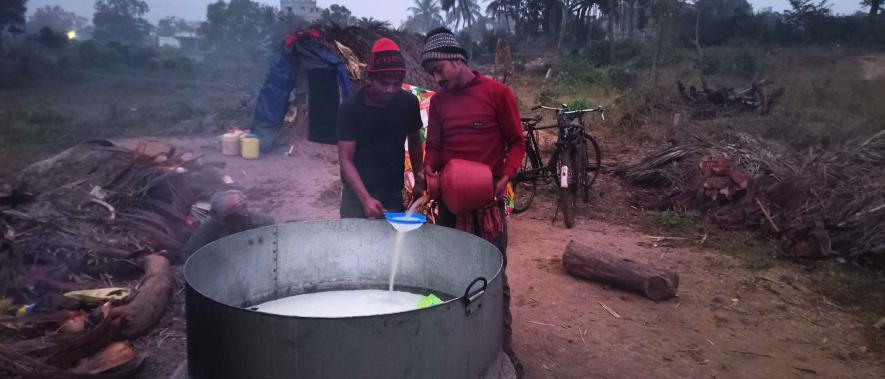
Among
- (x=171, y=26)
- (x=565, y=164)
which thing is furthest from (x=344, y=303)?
(x=171, y=26)

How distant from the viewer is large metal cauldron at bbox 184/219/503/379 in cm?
150

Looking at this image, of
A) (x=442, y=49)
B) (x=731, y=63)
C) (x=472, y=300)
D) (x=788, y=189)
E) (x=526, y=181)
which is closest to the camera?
(x=472, y=300)

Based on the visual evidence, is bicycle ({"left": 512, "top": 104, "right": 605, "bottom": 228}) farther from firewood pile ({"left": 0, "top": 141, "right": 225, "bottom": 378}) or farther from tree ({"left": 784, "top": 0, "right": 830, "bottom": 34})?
tree ({"left": 784, "top": 0, "right": 830, "bottom": 34})

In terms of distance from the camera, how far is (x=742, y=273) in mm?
4832

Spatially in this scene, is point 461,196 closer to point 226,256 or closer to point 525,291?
point 226,256

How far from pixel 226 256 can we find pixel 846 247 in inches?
204

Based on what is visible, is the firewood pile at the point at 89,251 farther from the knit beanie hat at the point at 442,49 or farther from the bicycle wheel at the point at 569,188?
the bicycle wheel at the point at 569,188

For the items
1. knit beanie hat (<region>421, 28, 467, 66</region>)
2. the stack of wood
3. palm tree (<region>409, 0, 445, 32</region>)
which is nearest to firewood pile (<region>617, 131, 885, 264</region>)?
the stack of wood

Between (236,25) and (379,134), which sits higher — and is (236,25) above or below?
above

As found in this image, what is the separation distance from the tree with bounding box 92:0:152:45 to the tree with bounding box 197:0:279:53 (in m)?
4.49

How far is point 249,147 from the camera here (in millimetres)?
9242

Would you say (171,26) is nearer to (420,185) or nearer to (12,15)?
(12,15)

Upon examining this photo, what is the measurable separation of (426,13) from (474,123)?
70413 mm

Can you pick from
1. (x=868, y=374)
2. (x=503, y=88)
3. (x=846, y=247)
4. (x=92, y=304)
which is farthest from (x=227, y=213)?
(x=846, y=247)
